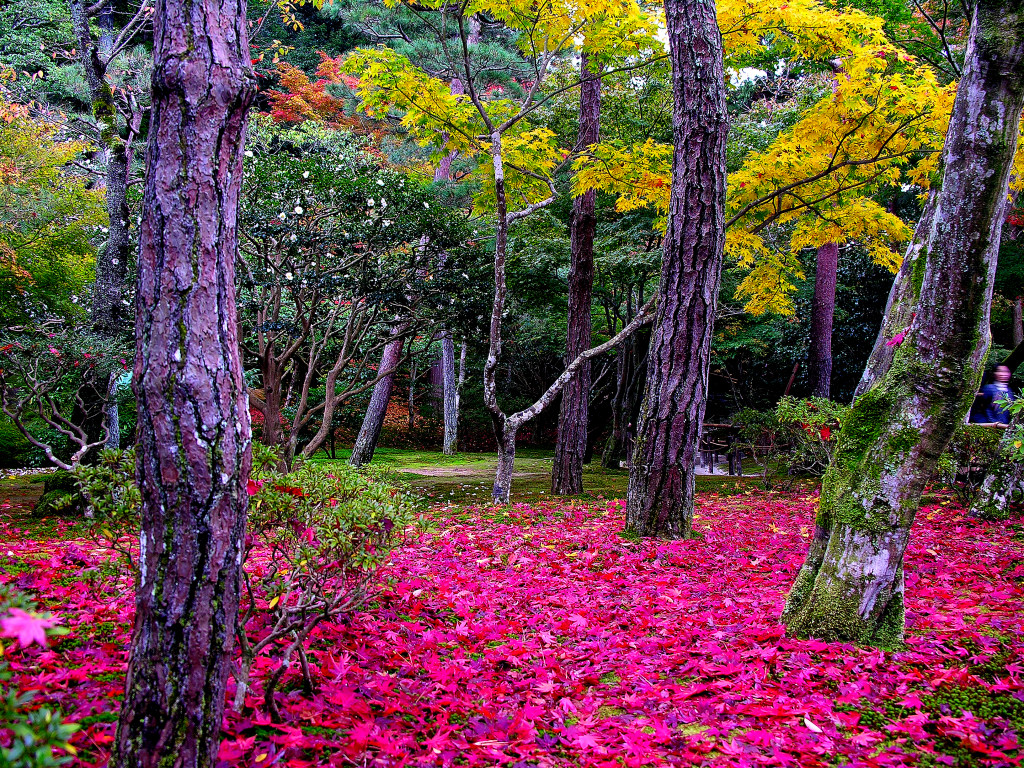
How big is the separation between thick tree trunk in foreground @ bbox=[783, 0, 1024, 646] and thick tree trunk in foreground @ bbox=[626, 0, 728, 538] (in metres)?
2.12

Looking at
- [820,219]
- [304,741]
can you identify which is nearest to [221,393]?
[304,741]

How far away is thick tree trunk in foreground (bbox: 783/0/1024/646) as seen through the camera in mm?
2635

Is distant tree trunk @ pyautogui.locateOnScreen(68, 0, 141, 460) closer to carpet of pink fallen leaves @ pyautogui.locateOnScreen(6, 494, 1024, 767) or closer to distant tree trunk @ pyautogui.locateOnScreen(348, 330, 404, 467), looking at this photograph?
carpet of pink fallen leaves @ pyautogui.locateOnScreen(6, 494, 1024, 767)

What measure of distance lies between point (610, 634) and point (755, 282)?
262 inches

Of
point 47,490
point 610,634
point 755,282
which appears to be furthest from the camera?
point 755,282

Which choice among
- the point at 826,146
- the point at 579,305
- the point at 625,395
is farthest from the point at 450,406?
the point at 826,146

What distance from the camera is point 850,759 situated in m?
2.14

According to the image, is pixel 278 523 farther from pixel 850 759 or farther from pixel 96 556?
pixel 96 556

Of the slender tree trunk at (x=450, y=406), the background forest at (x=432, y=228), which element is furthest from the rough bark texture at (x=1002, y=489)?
the slender tree trunk at (x=450, y=406)

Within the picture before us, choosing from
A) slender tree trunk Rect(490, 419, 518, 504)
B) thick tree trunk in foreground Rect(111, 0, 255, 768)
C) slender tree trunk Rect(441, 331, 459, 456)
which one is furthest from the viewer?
slender tree trunk Rect(441, 331, 459, 456)

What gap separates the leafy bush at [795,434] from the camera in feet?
27.3

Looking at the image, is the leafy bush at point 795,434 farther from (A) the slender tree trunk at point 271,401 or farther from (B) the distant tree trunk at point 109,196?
(B) the distant tree trunk at point 109,196

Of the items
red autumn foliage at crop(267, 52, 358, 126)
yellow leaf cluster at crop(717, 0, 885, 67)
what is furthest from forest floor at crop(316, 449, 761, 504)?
red autumn foliage at crop(267, 52, 358, 126)

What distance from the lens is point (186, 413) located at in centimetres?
177
